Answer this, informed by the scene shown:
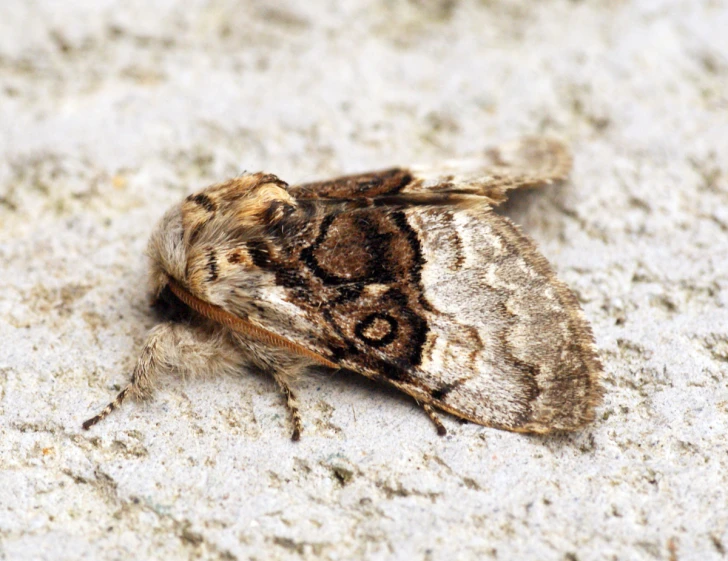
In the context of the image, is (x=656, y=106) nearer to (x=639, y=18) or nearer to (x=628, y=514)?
(x=639, y=18)

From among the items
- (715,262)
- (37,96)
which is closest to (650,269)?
(715,262)

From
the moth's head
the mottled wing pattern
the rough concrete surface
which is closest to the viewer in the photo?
the rough concrete surface

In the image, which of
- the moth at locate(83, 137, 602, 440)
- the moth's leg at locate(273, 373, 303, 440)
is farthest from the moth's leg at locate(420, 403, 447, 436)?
the moth's leg at locate(273, 373, 303, 440)

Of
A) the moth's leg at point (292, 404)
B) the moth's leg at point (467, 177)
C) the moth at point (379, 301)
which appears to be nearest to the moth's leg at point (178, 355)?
the moth at point (379, 301)

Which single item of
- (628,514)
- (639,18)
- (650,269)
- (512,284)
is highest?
(639,18)

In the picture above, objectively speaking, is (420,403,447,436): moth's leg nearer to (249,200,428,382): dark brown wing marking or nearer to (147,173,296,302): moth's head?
(249,200,428,382): dark brown wing marking

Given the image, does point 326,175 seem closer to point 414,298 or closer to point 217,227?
point 217,227

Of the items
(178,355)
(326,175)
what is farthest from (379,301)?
(326,175)
